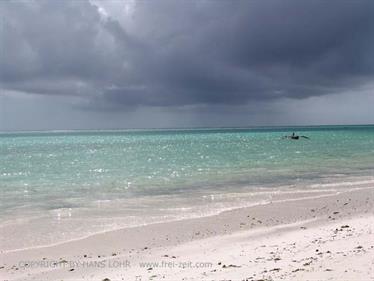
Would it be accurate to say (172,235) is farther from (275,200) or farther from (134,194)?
(134,194)

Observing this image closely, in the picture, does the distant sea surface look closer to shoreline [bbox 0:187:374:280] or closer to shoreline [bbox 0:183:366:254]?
shoreline [bbox 0:183:366:254]

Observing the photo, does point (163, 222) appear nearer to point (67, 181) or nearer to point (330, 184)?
point (330, 184)

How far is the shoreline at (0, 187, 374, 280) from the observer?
37.4 ft

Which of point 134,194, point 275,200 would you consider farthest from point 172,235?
point 134,194

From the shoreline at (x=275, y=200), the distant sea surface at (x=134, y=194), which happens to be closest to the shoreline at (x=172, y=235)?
the shoreline at (x=275, y=200)

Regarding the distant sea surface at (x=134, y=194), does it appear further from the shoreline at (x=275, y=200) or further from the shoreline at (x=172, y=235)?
the shoreline at (x=172, y=235)

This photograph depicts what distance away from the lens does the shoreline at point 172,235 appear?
11.4m

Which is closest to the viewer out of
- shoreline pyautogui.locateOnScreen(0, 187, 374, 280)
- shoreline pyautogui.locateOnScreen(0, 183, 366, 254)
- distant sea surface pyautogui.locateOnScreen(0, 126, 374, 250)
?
shoreline pyautogui.locateOnScreen(0, 187, 374, 280)

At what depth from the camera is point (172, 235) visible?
1509 cm

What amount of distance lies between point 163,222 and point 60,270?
614 centimetres

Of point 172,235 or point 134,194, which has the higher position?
point 172,235

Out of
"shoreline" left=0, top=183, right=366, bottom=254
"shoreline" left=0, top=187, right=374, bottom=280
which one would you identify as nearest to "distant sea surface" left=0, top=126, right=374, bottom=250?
"shoreline" left=0, top=183, right=366, bottom=254

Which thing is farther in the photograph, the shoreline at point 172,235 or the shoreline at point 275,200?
the shoreline at point 275,200

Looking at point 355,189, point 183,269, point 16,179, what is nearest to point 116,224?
point 183,269
